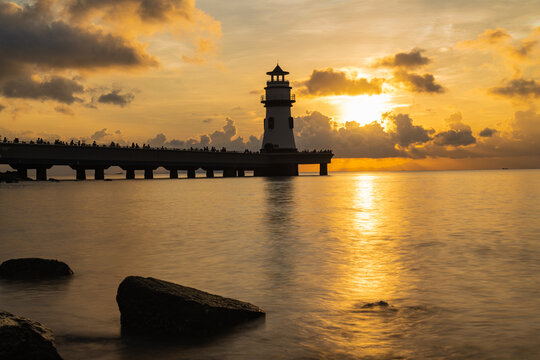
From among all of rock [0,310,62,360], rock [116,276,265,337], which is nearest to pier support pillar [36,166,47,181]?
rock [116,276,265,337]

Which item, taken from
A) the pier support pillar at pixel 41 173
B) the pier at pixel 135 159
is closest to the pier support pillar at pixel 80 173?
the pier at pixel 135 159

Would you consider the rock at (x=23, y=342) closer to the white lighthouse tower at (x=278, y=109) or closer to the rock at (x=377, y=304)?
the rock at (x=377, y=304)

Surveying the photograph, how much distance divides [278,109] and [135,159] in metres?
29.6

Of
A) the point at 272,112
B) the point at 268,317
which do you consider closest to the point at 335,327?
the point at 268,317

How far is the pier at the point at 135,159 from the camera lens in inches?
2630

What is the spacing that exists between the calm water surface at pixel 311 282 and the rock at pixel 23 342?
3.01ft

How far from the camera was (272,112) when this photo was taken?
10144cm

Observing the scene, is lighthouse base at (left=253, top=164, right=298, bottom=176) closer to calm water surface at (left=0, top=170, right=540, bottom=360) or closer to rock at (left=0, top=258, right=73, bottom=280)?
calm water surface at (left=0, top=170, right=540, bottom=360)

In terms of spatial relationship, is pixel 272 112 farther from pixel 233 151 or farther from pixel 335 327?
pixel 335 327

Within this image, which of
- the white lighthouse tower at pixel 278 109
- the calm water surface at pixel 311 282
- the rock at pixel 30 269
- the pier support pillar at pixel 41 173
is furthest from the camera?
the white lighthouse tower at pixel 278 109

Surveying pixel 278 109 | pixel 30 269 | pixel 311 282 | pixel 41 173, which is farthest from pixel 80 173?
pixel 311 282

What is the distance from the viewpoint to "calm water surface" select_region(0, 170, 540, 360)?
7426 mm

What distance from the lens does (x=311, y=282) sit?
12.2 metres

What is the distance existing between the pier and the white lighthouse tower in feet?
12.3
